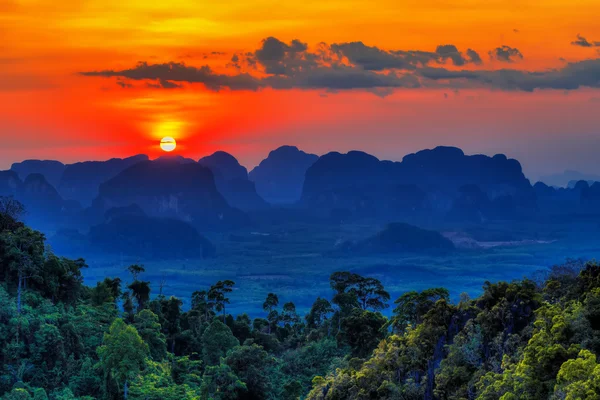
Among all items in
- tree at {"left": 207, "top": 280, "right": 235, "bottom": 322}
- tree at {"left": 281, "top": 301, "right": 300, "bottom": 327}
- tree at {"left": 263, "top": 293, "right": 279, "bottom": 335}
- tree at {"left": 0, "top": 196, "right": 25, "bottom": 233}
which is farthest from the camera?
tree at {"left": 263, "top": 293, "right": 279, "bottom": 335}

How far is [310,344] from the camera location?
58.2 m

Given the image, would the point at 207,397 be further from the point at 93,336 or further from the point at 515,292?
the point at 515,292

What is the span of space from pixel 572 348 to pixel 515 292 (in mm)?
7593

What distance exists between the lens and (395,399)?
33531 mm

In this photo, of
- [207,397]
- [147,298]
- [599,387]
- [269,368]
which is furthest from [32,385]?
[599,387]

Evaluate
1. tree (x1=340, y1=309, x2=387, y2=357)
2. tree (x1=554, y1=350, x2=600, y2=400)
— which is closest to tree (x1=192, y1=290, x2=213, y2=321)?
tree (x1=340, y1=309, x2=387, y2=357)

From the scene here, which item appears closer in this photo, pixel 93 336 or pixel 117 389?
pixel 117 389

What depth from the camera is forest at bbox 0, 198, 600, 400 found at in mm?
30453

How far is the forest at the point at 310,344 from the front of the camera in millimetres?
30453

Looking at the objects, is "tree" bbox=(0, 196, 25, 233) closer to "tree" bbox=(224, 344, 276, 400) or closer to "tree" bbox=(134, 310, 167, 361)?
"tree" bbox=(134, 310, 167, 361)

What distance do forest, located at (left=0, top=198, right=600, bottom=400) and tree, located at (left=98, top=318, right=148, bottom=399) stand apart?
0.08 m

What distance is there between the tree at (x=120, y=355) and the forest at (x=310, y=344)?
0.27 ft

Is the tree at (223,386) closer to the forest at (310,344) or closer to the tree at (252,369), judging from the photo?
the forest at (310,344)

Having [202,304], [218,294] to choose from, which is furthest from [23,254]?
[202,304]
